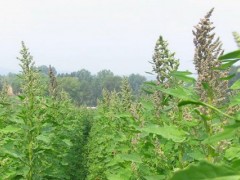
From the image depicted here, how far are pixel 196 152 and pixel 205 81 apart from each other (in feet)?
1.87

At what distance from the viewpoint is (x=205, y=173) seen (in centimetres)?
62

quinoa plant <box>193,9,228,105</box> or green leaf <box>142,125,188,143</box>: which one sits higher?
quinoa plant <box>193,9,228,105</box>

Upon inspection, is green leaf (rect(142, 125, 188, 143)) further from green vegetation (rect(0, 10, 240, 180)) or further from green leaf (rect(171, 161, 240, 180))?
green leaf (rect(171, 161, 240, 180))

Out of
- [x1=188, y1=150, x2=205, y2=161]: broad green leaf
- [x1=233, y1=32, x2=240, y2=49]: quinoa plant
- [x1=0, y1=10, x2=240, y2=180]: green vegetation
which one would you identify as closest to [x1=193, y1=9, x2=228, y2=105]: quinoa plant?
[x1=0, y1=10, x2=240, y2=180]: green vegetation

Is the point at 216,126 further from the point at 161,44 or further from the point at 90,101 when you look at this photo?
the point at 90,101

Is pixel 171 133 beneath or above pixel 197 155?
above

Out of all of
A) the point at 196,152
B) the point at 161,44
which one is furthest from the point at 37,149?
the point at 196,152

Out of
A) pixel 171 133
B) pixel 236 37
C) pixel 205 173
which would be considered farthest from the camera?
pixel 171 133

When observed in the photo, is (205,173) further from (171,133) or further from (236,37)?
(171,133)

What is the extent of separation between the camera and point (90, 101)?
112625mm

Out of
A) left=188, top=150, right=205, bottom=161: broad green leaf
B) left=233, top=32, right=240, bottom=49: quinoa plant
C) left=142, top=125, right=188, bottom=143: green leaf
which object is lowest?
left=188, top=150, right=205, bottom=161: broad green leaf

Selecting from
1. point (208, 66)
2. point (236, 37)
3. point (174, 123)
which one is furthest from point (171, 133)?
point (174, 123)

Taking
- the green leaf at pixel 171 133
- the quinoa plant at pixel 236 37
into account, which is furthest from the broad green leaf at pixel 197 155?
the quinoa plant at pixel 236 37

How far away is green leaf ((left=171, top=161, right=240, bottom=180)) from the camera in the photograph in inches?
23.8
